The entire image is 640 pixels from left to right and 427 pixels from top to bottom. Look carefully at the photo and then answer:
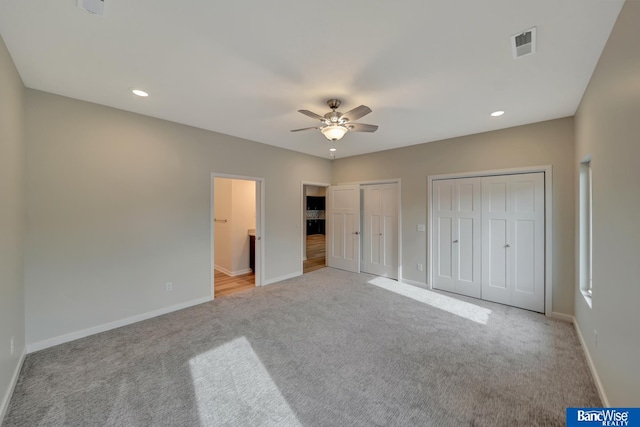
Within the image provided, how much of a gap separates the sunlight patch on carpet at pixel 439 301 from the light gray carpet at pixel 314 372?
42 millimetres

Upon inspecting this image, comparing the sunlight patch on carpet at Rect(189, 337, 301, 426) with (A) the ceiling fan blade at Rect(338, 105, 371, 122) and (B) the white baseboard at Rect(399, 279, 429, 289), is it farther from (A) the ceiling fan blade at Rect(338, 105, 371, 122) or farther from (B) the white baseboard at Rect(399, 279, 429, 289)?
(B) the white baseboard at Rect(399, 279, 429, 289)

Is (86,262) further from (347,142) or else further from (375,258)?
(375,258)

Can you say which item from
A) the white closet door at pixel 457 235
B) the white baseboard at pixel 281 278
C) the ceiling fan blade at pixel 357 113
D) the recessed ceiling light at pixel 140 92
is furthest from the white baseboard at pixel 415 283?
the recessed ceiling light at pixel 140 92

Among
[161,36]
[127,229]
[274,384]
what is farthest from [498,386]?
[127,229]

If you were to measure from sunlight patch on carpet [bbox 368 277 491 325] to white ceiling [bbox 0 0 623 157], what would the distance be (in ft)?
8.76

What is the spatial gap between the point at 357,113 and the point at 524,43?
1306 mm

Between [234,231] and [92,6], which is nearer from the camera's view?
[92,6]

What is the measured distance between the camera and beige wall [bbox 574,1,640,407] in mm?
1326

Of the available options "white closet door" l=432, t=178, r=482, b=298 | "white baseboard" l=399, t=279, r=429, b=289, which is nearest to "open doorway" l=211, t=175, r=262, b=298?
"white baseboard" l=399, t=279, r=429, b=289

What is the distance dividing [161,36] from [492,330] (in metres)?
4.33

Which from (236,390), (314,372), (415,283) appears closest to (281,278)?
(415,283)

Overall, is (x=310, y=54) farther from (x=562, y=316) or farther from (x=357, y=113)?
(x=562, y=316)

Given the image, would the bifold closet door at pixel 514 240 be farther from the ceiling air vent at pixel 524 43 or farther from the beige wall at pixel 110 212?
the beige wall at pixel 110 212

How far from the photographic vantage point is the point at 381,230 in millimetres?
5102
